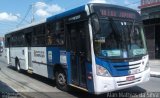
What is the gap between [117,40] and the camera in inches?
356

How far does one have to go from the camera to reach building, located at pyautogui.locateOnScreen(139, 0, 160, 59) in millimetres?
24109

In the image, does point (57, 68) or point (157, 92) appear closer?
point (157, 92)

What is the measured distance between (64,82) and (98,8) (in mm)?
Result: 3265

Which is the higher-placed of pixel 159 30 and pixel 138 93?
pixel 159 30

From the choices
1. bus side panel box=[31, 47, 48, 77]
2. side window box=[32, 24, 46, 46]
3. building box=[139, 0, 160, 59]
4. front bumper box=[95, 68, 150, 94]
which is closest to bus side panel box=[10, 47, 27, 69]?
bus side panel box=[31, 47, 48, 77]

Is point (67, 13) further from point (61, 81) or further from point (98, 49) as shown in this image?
point (61, 81)

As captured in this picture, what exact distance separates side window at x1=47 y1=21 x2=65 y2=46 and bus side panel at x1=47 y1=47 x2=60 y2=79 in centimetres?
24

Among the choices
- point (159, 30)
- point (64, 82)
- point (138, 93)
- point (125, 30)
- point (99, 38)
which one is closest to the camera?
point (99, 38)

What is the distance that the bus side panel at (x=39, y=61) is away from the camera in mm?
12758

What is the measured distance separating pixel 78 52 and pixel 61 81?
6.50 feet

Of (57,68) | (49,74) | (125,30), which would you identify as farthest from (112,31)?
(49,74)

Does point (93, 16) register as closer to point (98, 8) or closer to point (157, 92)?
point (98, 8)

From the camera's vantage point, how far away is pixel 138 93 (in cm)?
998

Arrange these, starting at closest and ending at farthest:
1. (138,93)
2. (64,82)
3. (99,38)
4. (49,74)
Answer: (99,38), (138,93), (64,82), (49,74)
